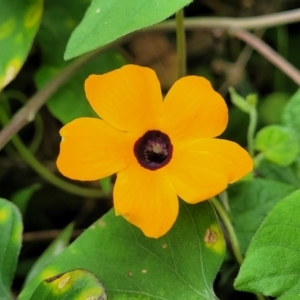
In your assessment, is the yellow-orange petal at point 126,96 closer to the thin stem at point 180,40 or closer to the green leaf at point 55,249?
the thin stem at point 180,40

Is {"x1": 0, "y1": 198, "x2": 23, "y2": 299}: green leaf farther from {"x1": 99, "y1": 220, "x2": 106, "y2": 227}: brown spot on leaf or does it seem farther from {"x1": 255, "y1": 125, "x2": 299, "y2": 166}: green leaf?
{"x1": 255, "y1": 125, "x2": 299, "y2": 166}: green leaf

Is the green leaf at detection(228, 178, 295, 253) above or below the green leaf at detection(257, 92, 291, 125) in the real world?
above

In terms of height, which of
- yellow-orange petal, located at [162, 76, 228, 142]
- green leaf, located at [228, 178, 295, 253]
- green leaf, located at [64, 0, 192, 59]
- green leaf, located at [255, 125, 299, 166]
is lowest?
green leaf, located at [228, 178, 295, 253]

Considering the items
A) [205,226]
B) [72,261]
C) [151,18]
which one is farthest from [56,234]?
[151,18]

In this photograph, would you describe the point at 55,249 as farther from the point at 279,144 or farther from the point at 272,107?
the point at 272,107

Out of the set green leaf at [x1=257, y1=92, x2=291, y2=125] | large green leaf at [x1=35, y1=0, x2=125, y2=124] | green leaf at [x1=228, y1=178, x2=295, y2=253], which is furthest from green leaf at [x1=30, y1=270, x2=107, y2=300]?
green leaf at [x1=257, y1=92, x2=291, y2=125]

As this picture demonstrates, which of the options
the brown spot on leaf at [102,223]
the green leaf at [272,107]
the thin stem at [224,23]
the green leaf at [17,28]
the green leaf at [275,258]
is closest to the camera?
the green leaf at [275,258]

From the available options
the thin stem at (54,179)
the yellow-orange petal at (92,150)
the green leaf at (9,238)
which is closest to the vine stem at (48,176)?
the thin stem at (54,179)
